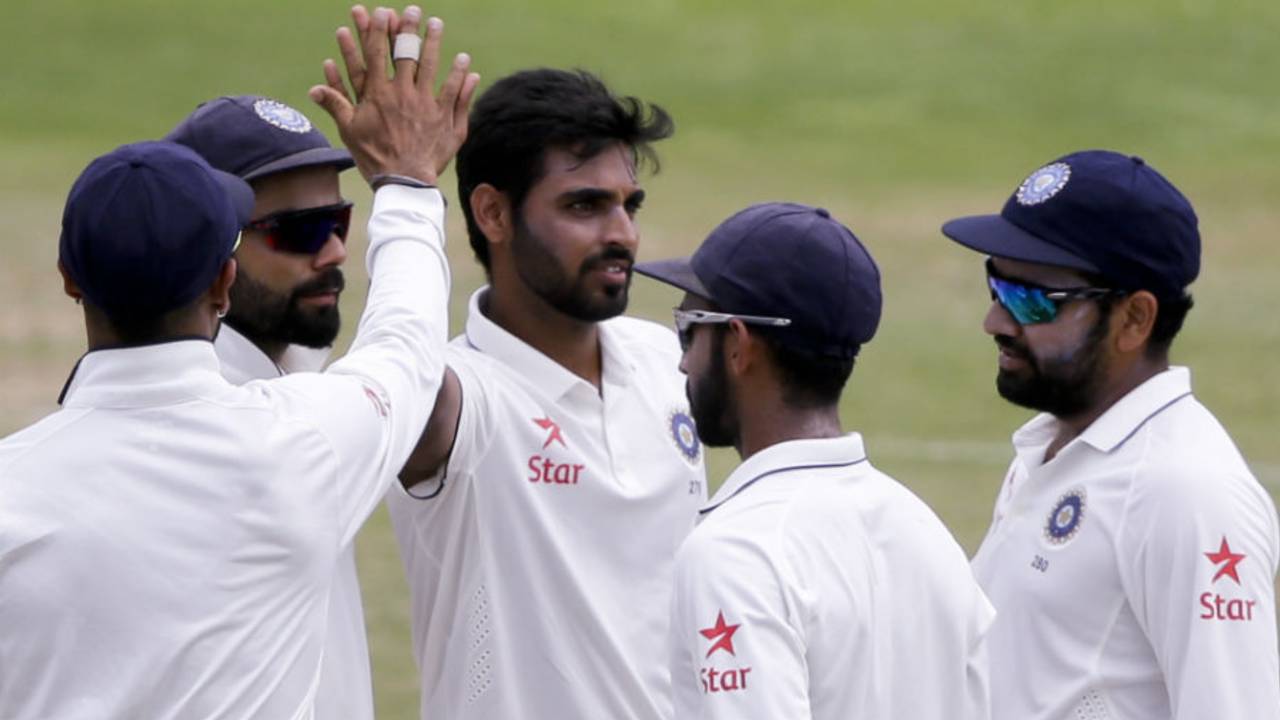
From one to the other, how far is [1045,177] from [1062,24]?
91.6 ft

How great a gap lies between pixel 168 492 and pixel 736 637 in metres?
1.01

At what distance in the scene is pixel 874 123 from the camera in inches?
1129

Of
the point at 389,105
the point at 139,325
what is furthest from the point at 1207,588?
the point at 139,325

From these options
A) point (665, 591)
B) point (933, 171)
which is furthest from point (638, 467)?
point (933, 171)

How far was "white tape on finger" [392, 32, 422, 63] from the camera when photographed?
455 centimetres

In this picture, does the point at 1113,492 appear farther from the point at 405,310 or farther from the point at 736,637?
the point at 405,310

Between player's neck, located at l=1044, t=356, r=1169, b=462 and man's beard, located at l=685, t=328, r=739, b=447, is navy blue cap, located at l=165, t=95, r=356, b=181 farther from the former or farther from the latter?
player's neck, located at l=1044, t=356, r=1169, b=462

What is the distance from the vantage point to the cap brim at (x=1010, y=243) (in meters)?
4.92

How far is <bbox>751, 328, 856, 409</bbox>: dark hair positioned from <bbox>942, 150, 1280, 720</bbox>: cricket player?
0.73 metres

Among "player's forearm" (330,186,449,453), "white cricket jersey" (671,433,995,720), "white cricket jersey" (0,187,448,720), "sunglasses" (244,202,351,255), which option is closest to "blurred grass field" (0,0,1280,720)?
"sunglasses" (244,202,351,255)

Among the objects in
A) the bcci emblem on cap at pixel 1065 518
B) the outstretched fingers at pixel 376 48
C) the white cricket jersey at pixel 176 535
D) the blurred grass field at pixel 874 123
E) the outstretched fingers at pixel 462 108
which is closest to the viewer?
the white cricket jersey at pixel 176 535

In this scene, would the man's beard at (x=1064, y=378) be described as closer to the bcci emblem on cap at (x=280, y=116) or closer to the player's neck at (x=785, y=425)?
the player's neck at (x=785, y=425)

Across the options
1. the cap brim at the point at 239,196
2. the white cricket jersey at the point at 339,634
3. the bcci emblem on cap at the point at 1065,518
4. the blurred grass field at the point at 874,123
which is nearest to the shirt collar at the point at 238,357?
the white cricket jersey at the point at 339,634

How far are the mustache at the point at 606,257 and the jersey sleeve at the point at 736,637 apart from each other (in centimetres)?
142
